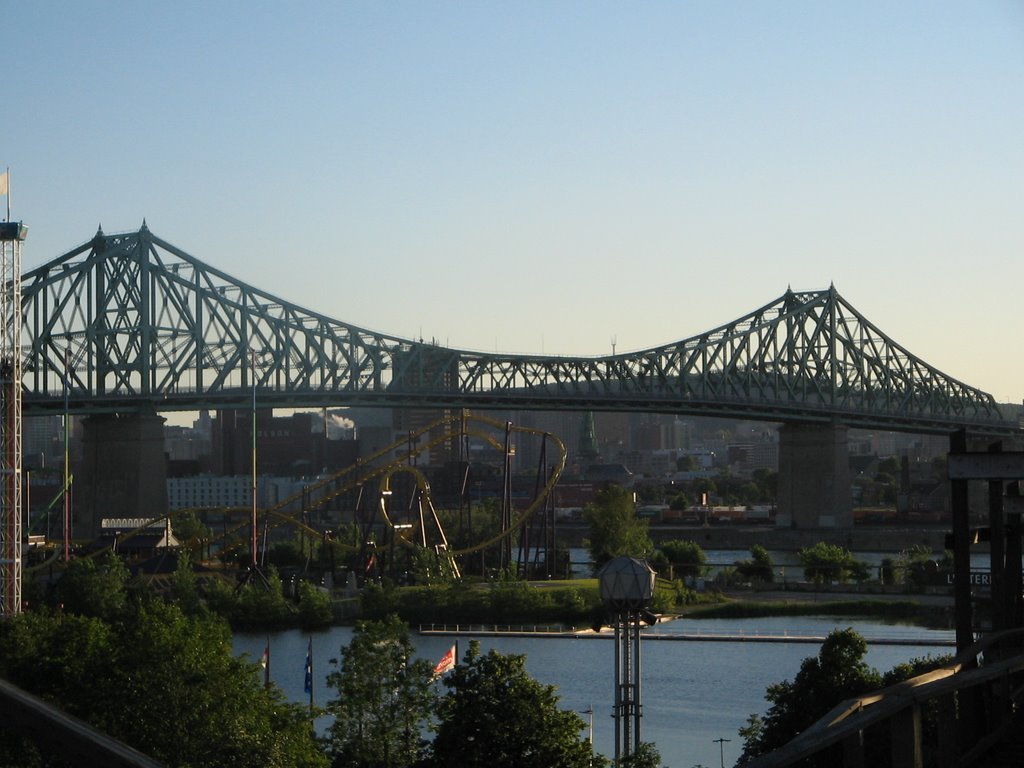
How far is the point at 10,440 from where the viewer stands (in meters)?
43.0

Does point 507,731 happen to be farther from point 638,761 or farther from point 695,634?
point 695,634

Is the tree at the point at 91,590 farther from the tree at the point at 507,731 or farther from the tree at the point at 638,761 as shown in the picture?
the tree at the point at 638,761

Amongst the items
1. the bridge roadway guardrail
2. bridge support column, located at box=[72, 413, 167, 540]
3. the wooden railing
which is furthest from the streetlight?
bridge support column, located at box=[72, 413, 167, 540]

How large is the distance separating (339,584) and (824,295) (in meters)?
54.8

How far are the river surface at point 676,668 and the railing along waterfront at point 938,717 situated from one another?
59.2 ft

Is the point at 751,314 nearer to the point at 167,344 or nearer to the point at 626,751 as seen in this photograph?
the point at 167,344

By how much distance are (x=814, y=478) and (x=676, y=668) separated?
61662mm

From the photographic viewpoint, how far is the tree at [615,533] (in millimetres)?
75812

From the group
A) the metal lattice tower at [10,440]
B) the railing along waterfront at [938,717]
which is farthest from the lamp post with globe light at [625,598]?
the metal lattice tower at [10,440]

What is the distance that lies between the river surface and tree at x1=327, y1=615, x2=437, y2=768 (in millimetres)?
5144

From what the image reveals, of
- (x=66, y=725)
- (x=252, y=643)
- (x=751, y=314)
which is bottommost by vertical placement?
(x=252, y=643)

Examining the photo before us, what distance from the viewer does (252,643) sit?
51.5m

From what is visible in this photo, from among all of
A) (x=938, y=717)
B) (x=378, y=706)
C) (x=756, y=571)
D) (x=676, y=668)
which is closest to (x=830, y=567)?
(x=756, y=571)

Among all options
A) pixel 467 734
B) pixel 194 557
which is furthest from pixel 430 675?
pixel 194 557
